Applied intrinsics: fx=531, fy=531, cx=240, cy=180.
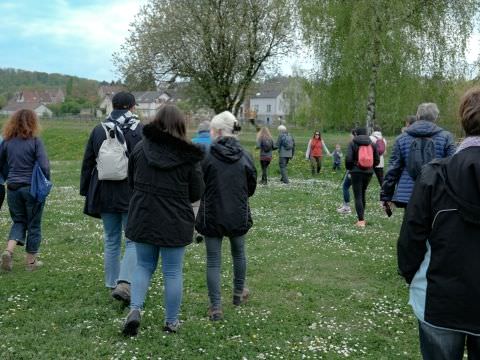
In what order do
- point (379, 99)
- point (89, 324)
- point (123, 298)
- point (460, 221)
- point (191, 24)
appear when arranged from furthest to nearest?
point (191, 24), point (379, 99), point (123, 298), point (89, 324), point (460, 221)

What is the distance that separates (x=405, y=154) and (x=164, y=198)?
140 inches

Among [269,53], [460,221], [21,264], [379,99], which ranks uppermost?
[269,53]

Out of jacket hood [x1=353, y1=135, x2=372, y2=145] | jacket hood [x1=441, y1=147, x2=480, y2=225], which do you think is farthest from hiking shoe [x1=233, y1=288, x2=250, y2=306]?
jacket hood [x1=353, y1=135, x2=372, y2=145]

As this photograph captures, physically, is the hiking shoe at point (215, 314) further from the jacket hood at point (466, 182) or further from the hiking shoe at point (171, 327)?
the jacket hood at point (466, 182)

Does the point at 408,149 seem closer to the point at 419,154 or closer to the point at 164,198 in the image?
the point at 419,154

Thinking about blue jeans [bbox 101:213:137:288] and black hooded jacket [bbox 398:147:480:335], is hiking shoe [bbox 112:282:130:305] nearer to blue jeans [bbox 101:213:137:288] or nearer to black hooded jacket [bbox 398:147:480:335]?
blue jeans [bbox 101:213:137:288]

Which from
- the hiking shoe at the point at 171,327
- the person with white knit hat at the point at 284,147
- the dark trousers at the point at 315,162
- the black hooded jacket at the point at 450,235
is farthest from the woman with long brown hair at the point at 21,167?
the dark trousers at the point at 315,162

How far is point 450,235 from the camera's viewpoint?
9.96 ft

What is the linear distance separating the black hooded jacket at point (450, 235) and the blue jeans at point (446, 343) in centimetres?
8

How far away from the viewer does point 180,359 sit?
4836mm

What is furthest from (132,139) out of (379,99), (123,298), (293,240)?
(379,99)

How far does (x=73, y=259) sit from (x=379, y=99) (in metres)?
19.2

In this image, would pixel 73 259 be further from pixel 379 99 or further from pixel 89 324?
pixel 379 99

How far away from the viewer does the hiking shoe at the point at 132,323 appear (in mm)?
5164
